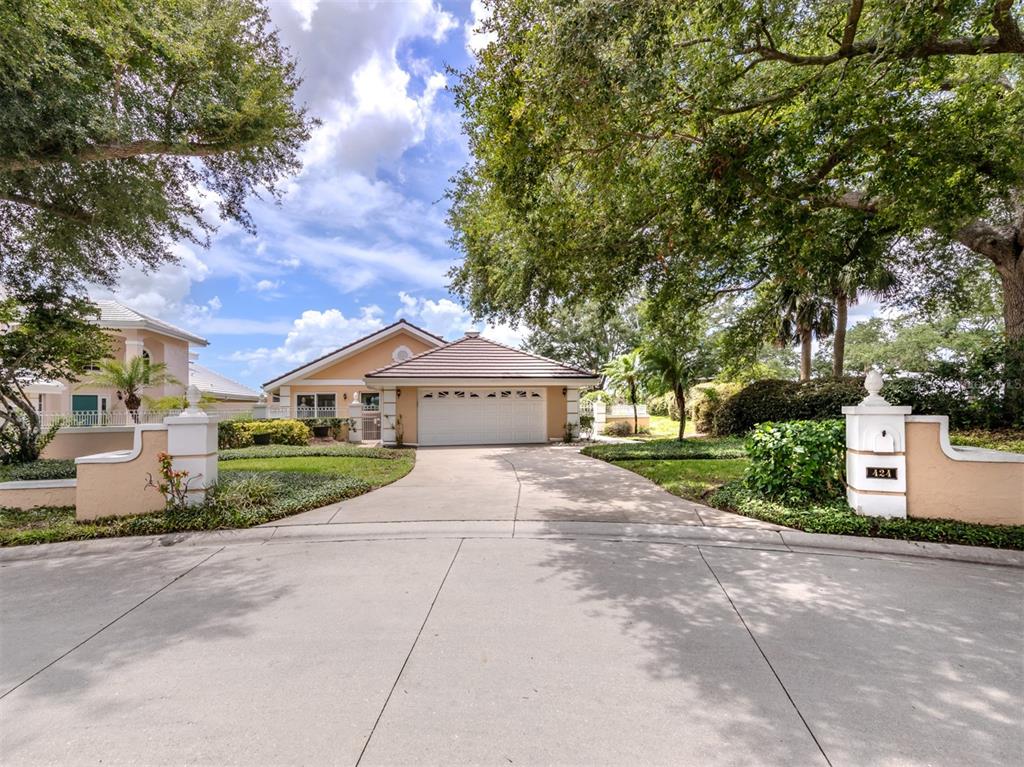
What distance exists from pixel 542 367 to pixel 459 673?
1492 cm

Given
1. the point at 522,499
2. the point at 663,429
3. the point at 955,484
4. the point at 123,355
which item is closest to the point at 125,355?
the point at 123,355

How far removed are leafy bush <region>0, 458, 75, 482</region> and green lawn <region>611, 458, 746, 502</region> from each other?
11.5 metres

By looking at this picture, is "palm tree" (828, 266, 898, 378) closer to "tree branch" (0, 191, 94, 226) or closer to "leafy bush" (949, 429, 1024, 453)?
"leafy bush" (949, 429, 1024, 453)

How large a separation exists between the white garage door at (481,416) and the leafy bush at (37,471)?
30.3 feet

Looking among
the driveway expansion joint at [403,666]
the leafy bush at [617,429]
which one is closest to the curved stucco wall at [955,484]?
the driveway expansion joint at [403,666]

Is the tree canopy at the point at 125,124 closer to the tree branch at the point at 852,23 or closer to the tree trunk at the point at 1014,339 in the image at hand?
the tree branch at the point at 852,23

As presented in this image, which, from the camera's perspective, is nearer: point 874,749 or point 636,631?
point 874,749

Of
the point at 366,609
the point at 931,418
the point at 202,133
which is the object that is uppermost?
the point at 202,133

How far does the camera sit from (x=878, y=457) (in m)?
5.85

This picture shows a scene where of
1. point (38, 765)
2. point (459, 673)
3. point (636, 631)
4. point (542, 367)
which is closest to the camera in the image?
point (38, 765)

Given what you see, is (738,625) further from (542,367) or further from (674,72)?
(542,367)

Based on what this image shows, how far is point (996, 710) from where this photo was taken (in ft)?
8.51

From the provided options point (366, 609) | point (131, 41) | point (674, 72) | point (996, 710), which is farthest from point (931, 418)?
point (131, 41)

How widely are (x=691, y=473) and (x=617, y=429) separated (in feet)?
41.3
